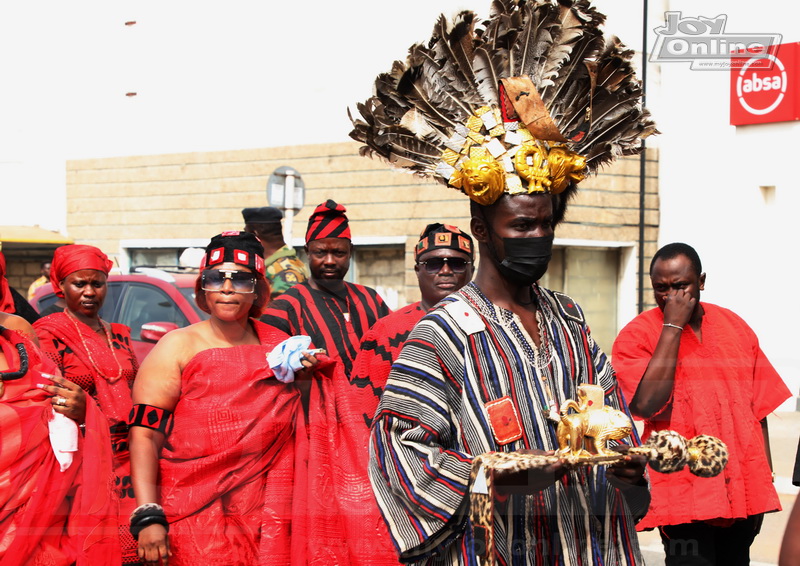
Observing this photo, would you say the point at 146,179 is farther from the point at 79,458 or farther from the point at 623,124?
the point at 623,124

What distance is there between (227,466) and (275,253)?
11.4ft

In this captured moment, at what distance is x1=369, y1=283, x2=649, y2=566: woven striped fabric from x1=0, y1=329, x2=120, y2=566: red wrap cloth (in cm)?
203

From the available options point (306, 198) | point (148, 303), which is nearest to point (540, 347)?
point (148, 303)

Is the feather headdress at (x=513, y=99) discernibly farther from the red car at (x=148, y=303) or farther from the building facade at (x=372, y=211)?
the building facade at (x=372, y=211)

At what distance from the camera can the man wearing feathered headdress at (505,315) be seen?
8.34 ft

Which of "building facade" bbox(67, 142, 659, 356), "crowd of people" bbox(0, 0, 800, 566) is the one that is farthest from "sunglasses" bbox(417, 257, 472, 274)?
"building facade" bbox(67, 142, 659, 356)

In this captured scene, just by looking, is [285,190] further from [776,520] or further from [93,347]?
[776,520]

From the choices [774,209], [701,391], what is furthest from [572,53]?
[774,209]

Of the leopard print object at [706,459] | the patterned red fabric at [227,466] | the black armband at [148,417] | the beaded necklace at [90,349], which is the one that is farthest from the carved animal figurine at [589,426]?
the beaded necklace at [90,349]

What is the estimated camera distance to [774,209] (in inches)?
475

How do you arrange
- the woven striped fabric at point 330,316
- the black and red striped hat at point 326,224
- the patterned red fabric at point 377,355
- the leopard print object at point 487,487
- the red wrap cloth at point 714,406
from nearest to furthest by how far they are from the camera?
the leopard print object at point 487,487, the red wrap cloth at point 714,406, the patterned red fabric at point 377,355, the woven striped fabric at point 330,316, the black and red striped hat at point 326,224

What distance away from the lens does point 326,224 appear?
5320 mm

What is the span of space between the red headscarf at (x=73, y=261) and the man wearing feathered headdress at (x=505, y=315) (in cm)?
285

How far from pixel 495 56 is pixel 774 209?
33.7 ft
